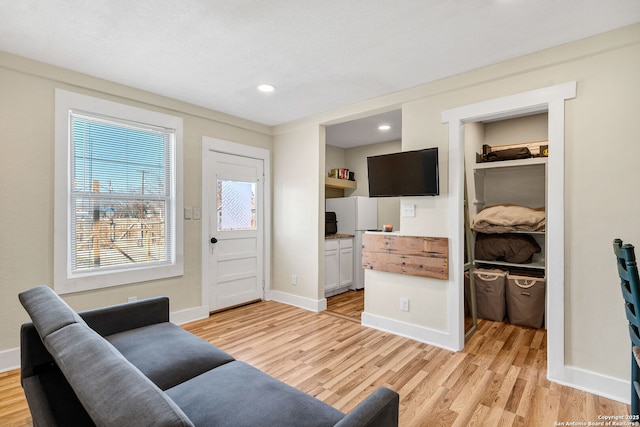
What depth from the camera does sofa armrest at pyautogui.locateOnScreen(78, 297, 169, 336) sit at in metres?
1.97

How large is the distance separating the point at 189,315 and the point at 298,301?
1343 mm

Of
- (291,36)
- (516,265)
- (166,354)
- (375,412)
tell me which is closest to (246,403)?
(375,412)

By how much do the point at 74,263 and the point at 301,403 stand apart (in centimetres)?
266

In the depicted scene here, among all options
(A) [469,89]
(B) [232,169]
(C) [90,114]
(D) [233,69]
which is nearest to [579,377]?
(A) [469,89]

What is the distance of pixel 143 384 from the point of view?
2.62ft

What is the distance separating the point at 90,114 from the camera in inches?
115

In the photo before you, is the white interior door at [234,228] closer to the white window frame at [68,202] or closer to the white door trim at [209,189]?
the white door trim at [209,189]

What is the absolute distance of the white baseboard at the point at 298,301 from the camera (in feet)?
13.3

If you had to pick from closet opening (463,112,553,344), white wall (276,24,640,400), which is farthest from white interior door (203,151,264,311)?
white wall (276,24,640,400)

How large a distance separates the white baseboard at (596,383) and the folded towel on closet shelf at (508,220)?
5.64ft

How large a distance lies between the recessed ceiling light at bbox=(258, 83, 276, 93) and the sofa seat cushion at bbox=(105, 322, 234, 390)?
7.44ft

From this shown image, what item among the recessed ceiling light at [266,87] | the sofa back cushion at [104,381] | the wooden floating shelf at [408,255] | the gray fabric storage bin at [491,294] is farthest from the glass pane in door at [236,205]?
the gray fabric storage bin at [491,294]

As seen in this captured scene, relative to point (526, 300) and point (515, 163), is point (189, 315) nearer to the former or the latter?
point (526, 300)

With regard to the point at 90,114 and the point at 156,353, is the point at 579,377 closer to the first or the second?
the point at 156,353
